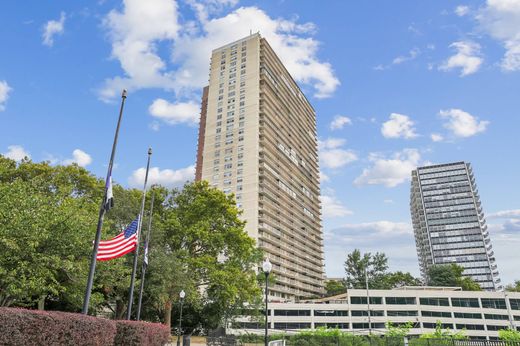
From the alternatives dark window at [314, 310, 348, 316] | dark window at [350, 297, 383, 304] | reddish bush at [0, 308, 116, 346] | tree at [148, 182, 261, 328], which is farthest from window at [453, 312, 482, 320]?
reddish bush at [0, 308, 116, 346]

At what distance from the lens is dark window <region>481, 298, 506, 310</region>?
8456 centimetres

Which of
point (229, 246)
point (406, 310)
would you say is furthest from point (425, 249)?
point (229, 246)

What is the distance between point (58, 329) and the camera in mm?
10328

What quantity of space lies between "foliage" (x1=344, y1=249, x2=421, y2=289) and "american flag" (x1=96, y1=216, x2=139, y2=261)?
10552cm

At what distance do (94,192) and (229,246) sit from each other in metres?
13.9

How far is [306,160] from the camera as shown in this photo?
123438 mm

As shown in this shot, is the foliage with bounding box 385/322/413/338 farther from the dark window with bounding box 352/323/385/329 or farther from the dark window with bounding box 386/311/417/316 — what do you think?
the dark window with bounding box 386/311/417/316

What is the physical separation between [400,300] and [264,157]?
44856 mm

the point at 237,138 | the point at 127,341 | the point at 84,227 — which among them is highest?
the point at 237,138

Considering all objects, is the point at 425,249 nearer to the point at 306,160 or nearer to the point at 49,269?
the point at 306,160

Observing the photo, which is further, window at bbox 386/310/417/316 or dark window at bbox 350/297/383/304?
dark window at bbox 350/297/383/304

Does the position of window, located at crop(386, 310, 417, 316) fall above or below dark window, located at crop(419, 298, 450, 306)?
below

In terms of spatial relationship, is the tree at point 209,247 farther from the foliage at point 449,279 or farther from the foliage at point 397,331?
the foliage at point 449,279

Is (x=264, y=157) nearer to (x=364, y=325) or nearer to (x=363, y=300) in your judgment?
(x=363, y=300)
